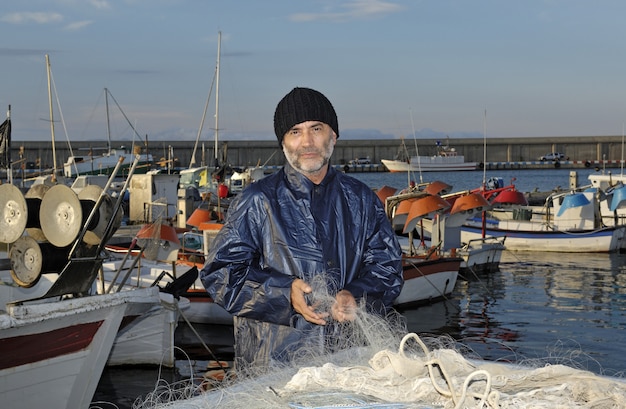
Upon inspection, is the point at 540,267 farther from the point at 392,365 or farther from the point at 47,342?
the point at 392,365

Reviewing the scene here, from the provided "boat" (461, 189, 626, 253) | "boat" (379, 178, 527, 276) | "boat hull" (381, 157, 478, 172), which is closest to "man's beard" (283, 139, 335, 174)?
"boat" (379, 178, 527, 276)

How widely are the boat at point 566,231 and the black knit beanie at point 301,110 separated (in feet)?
74.7

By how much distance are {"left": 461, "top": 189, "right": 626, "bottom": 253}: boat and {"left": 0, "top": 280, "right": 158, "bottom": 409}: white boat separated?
1965 centimetres

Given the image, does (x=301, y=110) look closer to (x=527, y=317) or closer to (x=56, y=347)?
(x=56, y=347)

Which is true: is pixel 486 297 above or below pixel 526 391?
below

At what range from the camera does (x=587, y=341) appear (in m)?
14.4

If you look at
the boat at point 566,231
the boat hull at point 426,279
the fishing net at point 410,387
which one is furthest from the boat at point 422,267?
the fishing net at point 410,387

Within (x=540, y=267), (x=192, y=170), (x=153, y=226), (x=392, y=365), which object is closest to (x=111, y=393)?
(x=153, y=226)

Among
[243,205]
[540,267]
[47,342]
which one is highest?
[243,205]

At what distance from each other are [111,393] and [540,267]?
1545 centimetres

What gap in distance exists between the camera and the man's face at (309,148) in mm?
3492

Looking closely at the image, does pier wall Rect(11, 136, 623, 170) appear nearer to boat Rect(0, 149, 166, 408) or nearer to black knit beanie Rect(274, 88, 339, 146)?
boat Rect(0, 149, 166, 408)

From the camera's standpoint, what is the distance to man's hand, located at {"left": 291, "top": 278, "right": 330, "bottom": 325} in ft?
10.5

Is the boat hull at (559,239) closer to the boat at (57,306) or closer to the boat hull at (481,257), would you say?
the boat hull at (481,257)
